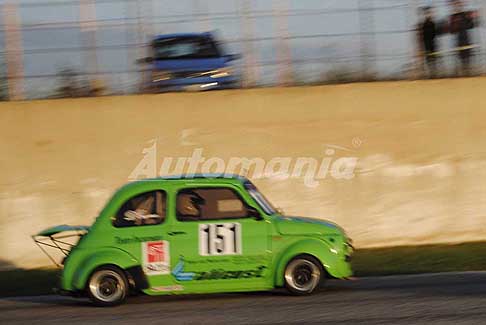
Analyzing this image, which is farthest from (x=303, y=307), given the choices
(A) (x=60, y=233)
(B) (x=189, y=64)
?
(B) (x=189, y=64)

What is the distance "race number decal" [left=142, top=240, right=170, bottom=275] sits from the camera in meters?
11.5

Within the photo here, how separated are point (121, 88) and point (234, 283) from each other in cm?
830

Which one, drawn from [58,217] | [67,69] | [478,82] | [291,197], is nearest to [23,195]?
[58,217]

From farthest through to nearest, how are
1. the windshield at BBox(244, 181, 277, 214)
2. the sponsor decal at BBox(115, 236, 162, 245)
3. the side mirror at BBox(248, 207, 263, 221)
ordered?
the windshield at BBox(244, 181, 277, 214), the side mirror at BBox(248, 207, 263, 221), the sponsor decal at BBox(115, 236, 162, 245)

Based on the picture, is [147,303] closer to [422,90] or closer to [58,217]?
[58,217]

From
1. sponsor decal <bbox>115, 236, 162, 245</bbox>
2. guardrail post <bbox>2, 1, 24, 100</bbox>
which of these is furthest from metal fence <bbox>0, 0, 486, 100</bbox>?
sponsor decal <bbox>115, 236, 162, 245</bbox>

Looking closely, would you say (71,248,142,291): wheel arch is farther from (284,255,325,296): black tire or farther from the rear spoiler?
(284,255,325,296): black tire

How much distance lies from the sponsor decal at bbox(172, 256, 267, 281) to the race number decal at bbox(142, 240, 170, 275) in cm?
16

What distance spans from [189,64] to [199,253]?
962 cm

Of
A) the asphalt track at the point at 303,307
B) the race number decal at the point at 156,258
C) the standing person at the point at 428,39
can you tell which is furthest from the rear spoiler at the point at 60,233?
the standing person at the point at 428,39

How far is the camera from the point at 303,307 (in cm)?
1073

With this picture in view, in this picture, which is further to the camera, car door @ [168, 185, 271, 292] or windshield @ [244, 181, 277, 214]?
windshield @ [244, 181, 277, 214]

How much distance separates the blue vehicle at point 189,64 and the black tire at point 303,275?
8.17m

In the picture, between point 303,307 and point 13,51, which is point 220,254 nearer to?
point 303,307
